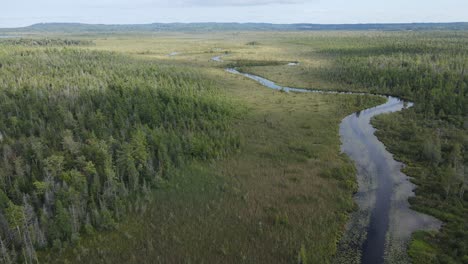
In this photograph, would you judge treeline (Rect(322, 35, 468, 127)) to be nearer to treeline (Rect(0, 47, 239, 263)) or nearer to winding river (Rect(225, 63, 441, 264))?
winding river (Rect(225, 63, 441, 264))

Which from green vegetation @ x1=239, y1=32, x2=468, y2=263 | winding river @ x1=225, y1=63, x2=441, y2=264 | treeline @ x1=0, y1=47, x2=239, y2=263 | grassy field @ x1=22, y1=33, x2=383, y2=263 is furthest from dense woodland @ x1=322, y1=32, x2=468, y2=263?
treeline @ x1=0, y1=47, x2=239, y2=263

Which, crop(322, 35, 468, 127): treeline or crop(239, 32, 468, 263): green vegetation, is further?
crop(322, 35, 468, 127): treeline

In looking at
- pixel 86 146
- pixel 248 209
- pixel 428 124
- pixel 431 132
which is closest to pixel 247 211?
pixel 248 209

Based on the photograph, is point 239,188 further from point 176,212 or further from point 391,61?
point 391,61

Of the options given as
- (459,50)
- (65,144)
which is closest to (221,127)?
(65,144)

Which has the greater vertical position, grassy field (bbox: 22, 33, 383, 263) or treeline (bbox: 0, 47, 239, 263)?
treeline (bbox: 0, 47, 239, 263)
